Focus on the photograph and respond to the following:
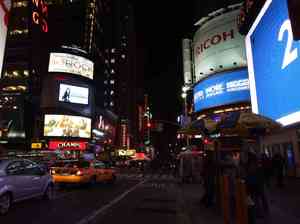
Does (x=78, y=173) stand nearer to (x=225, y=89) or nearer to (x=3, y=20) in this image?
(x=3, y=20)

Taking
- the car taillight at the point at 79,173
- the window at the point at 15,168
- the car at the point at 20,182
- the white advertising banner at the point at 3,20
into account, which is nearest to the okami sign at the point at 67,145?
the car taillight at the point at 79,173

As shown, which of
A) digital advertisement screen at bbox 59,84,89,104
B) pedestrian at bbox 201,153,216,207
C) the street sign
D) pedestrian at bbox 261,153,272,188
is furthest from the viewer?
digital advertisement screen at bbox 59,84,89,104

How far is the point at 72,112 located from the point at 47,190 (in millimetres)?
49680

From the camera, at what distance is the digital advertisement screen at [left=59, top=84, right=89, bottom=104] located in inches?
2384

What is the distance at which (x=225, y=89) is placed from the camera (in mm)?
43125

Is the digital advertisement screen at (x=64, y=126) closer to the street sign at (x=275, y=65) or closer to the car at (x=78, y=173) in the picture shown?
the car at (x=78, y=173)

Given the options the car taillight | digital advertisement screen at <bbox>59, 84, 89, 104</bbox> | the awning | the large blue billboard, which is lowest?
the car taillight

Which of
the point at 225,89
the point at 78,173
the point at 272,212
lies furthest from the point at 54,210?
the point at 225,89

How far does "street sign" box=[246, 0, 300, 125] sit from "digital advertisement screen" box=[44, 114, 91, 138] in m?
43.6

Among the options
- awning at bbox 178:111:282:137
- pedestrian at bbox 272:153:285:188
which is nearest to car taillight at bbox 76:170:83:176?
awning at bbox 178:111:282:137

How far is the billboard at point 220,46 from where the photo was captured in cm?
4428

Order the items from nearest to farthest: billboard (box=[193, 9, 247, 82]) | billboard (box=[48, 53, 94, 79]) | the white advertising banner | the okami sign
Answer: the white advertising banner → billboard (box=[193, 9, 247, 82]) → the okami sign → billboard (box=[48, 53, 94, 79])

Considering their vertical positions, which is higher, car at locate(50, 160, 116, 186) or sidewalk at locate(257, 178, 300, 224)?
car at locate(50, 160, 116, 186)

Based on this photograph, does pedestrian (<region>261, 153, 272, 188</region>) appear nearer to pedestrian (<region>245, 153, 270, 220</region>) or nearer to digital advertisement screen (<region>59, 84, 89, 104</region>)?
pedestrian (<region>245, 153, 270, 220</region>)
